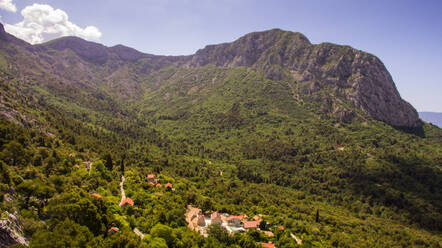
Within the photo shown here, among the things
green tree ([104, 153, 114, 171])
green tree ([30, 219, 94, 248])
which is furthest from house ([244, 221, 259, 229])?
green tree ([104, 153, 114, 171])

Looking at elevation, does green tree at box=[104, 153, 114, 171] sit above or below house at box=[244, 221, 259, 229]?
above

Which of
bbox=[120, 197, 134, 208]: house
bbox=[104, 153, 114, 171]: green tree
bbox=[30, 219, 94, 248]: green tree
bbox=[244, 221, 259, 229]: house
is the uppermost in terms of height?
bbox=[30, 219, 94, 248]: green tree

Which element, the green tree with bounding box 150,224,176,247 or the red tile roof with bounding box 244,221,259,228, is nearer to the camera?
the green tree with bounding box 150,224,176,247

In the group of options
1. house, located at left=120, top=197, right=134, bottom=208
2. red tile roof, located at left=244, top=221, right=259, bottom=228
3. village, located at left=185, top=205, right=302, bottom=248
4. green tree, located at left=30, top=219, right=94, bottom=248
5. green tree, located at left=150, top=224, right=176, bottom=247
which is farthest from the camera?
red tile roof, located at left=244, top=221, right=259, bottom=228

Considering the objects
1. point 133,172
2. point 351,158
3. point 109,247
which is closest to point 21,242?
point 109,247

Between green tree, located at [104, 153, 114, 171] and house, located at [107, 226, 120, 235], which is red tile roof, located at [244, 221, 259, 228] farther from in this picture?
green tree, located at [104, 153, 114, 171]

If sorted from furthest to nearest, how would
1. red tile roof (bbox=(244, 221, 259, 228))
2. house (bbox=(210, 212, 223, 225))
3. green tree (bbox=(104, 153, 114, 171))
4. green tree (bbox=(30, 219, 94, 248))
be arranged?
green tree (bbox=(104, 153, 114, 171)) → red tile roof (bbox=(244, 221, 259, 228)) → house (bbox=(210, 212, 223, 225)) → green tree (bbox=(30, 219, 94, 248))

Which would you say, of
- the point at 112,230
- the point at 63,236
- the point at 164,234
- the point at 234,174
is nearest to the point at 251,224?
the point at 164,234

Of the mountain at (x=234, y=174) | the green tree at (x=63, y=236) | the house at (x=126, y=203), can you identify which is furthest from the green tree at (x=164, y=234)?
the house at (x=126, y=203)

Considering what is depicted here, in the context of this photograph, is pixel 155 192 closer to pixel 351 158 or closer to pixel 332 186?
pixel 332 186
